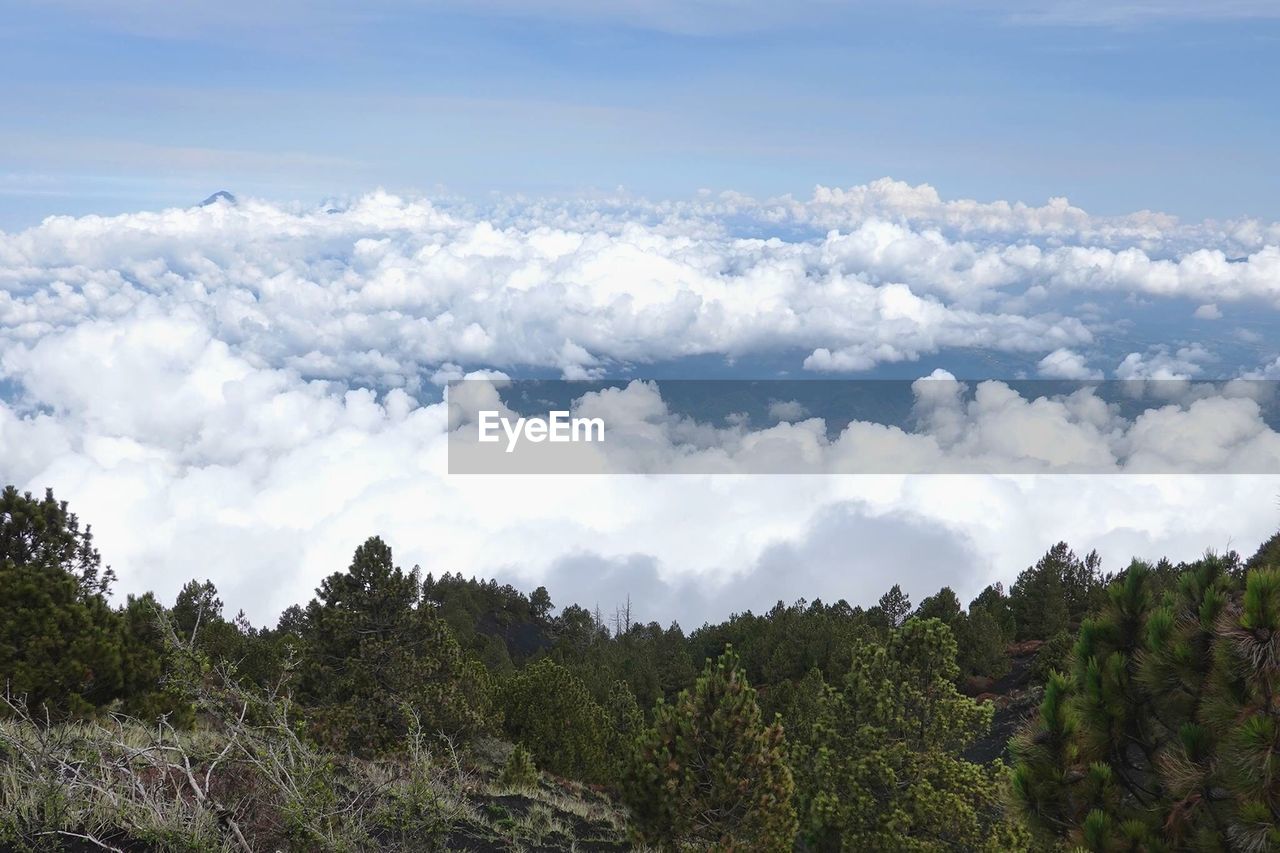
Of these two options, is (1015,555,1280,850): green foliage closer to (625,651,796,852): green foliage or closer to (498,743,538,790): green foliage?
(625,651,796,852): green foliage

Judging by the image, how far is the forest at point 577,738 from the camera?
635 cm

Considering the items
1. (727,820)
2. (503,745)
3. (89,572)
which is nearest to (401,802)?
(727,820)

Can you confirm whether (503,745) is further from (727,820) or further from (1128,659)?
(1128,659)

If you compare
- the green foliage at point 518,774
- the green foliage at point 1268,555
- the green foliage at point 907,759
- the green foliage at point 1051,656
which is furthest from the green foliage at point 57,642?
the green foliage at point 1051,656

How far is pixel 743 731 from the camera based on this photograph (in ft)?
50.4

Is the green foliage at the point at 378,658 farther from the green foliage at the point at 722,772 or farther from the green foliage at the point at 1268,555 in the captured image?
the green foliage at the point at 1268,555

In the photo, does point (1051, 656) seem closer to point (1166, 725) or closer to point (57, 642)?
point (1166, 725)

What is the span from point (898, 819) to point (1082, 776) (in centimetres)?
875

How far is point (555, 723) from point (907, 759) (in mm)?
16336

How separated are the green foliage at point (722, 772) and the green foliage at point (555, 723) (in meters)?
13.9

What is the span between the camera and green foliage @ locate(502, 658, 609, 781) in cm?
2917

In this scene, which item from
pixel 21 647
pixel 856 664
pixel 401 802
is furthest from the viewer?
pixel 856 664

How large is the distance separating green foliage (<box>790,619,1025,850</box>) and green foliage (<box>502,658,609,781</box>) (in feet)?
47.7

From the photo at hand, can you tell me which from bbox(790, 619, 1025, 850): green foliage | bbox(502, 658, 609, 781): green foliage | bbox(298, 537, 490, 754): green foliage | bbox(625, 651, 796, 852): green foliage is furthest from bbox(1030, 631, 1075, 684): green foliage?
bbox(298, 537, 490, 754): green foliage
